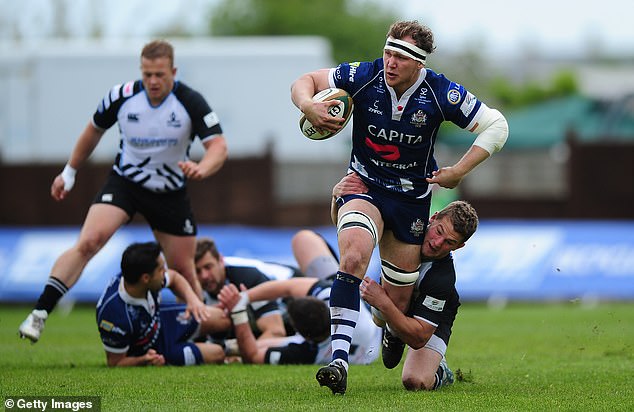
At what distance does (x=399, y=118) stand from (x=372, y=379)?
6.73 feet

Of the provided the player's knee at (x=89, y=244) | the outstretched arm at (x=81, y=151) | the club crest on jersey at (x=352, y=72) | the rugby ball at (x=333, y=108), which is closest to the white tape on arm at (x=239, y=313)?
the player's knee at (x=89, y=244)

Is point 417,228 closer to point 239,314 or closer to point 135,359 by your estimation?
point 239,314

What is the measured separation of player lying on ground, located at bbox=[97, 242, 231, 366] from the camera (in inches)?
345

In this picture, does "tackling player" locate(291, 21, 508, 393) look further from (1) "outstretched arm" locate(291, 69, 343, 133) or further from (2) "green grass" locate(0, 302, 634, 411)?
(2) "green grass" locate(0, 302, 634, 411)

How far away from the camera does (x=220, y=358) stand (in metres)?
9.68

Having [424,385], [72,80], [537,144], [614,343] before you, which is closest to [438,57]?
[537,144]

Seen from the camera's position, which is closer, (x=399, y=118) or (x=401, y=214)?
(x=399, y=118)

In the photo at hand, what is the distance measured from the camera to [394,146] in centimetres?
775

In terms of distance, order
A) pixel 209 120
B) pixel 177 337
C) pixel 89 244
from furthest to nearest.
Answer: pixel 209 120 → pixel 177 337 → pixel 89 244

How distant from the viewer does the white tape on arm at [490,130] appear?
7.62m

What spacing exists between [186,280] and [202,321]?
57cm

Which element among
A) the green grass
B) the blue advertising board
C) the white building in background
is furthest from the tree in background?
the green grass

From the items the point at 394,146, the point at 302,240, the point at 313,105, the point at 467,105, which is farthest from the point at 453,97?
the point at 302,240

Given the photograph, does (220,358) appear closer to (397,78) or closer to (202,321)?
(202,321)
